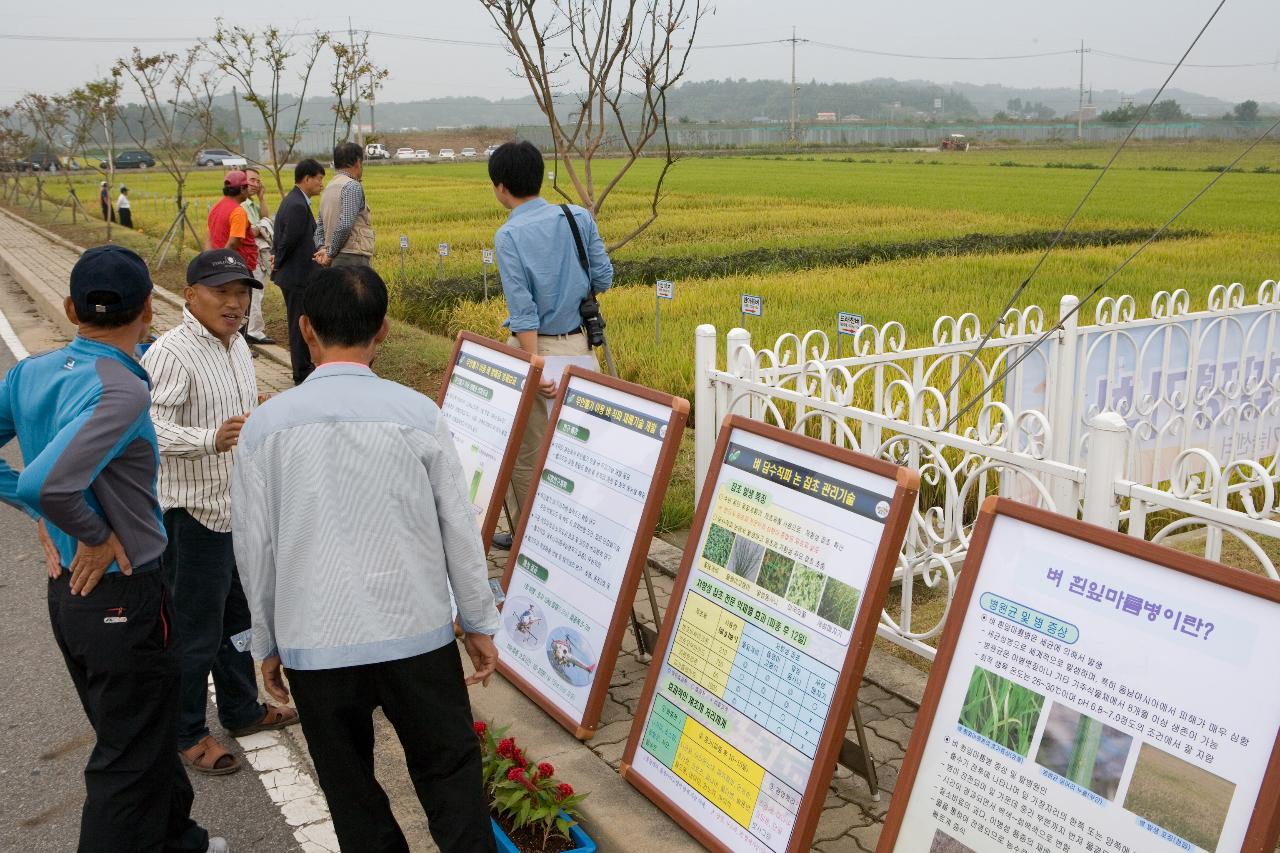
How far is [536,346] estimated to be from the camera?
5.11 metres

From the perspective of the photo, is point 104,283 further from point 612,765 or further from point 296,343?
point 296,343

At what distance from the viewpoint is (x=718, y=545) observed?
3.30 m

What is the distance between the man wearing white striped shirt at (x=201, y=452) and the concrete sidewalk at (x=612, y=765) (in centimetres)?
47

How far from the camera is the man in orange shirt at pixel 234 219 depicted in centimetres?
1052

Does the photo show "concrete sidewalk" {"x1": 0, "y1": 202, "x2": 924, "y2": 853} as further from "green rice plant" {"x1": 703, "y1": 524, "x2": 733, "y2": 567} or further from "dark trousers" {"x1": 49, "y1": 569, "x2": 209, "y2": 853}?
"green rice plant" {"x1": 703, "y1": 524, "x2": 733, "y2": 567}

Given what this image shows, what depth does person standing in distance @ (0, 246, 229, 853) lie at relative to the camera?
2902 mm

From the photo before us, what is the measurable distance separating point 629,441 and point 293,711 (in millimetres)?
1749

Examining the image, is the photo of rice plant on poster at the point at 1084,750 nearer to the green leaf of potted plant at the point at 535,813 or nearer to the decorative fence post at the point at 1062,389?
the green leaf of potted plant at the point at 535,813

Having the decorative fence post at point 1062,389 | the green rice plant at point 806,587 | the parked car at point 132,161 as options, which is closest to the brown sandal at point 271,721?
the green rice plant at point 806,587

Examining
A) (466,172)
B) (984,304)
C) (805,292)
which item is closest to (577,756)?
(984,304)

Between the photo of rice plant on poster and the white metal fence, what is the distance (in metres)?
0.99

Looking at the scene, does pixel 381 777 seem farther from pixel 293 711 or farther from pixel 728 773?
pixel 728 773

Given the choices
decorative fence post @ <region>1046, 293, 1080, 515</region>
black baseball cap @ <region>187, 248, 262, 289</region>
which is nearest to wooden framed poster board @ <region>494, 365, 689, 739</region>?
black baseball cap @ <region>187, 248, 262, 289</region>

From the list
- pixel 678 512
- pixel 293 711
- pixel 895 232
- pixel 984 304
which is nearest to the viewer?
pixel 293 711
